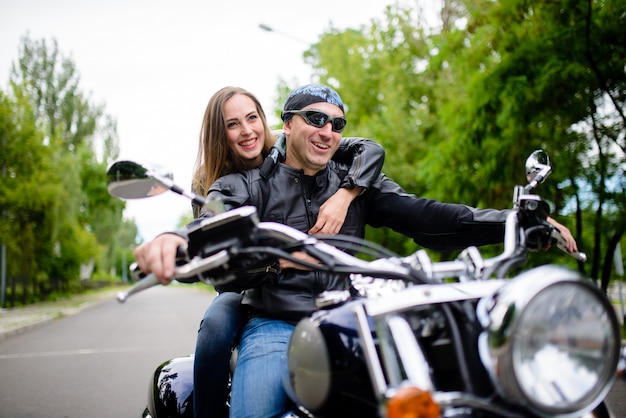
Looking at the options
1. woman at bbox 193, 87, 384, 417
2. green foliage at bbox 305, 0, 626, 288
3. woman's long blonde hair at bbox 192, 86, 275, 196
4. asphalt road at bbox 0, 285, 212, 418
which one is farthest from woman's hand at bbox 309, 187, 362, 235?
green foliage at bbox 305, 0, 626, 288

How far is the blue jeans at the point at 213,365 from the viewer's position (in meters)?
2.18

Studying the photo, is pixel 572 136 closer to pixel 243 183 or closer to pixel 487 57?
pixel 487 57

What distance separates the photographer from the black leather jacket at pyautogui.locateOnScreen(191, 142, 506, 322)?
6.96ft

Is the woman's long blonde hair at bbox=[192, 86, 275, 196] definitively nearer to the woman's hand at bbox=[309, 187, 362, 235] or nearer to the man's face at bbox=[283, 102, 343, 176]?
the man's face at bbox=[283, 102, 343, 176]

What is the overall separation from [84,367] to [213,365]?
6619mm

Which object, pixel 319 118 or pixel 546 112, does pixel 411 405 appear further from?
pixel 546 112

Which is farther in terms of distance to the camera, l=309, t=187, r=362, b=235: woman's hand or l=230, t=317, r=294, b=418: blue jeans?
l=309, t=187, r=362, b=235: woman's hand

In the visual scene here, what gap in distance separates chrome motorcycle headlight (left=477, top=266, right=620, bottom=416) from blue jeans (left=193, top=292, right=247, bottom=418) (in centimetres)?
120

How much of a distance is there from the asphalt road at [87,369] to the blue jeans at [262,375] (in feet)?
11.4

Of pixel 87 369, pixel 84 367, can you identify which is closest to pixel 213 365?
pixel 87 369

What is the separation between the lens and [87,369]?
781cm

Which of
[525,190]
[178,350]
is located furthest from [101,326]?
[525,190]

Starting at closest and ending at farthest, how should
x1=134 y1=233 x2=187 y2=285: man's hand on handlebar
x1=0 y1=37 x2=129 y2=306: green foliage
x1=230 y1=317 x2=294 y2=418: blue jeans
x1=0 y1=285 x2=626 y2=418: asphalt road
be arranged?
x1=134 y1=233 x2=187 y2=285: man's hand on handlebar → x1=230 y1=317 x2=294 y2=418: blue jeans → x1=0 y1=285 x2=626 y2=418: asphalt road → x1=0 y1=37 x2=129 y2=306: green foliage

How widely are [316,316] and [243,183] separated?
106 centimetres
